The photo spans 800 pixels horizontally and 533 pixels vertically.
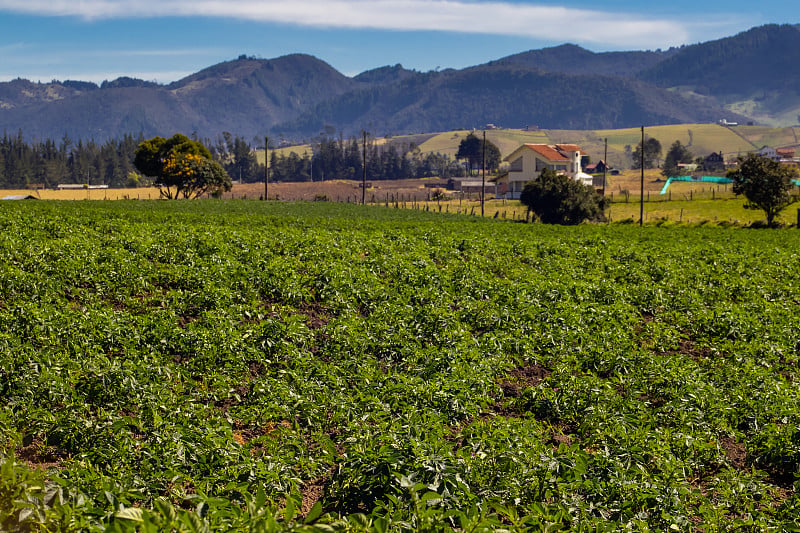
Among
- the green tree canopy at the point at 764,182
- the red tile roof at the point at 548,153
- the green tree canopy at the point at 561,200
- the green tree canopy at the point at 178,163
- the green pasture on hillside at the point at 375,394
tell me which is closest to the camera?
the green pasture on hillside at the point at 375,394

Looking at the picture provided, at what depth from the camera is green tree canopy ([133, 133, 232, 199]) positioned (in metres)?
98.1

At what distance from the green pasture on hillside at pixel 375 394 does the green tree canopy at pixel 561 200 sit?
55.0 meters

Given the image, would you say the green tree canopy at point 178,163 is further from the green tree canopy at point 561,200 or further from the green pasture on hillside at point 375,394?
the green pasture on hillside at point 375,394

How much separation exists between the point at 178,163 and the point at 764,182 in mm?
74996

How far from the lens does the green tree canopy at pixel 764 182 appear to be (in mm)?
73438

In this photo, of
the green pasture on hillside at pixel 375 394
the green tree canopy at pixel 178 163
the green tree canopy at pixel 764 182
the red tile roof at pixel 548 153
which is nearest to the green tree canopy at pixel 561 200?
the green tree canopy at pixel 764 182

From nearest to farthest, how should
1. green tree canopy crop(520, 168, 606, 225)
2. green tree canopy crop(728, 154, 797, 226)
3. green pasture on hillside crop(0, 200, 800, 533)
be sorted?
green pasture on hillside crop(0, 200, 800, 533)
green tree canopy crop(728, 154, 797, 226)
green tree canopy crop(520, 168, 606, 225)

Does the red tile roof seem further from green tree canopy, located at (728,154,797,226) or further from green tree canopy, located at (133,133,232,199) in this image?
green tree canopy, located at (133,133,232,199)

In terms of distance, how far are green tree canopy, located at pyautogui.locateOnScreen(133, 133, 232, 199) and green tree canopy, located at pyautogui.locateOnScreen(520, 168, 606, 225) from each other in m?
47.3

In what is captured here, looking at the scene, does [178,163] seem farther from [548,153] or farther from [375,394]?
[375,394]

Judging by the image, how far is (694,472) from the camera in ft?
35.5

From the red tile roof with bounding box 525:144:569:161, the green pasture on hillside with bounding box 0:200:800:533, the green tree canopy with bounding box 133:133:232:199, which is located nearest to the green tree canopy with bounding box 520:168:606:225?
the green tree canopy with bounding box 133:133:232:199

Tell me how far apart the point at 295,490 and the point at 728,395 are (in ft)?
30.2

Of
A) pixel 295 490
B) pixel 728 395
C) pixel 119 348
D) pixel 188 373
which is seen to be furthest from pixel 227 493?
pixel 728 395
